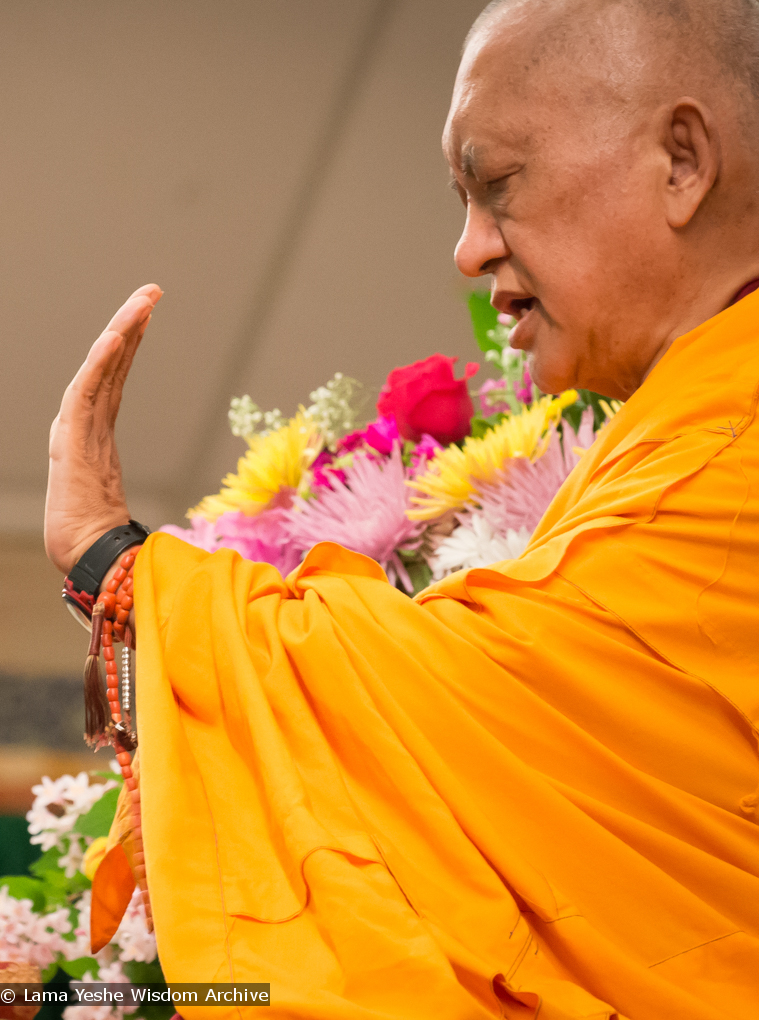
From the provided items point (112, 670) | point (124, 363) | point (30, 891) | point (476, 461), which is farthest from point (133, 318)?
point (30, 891)

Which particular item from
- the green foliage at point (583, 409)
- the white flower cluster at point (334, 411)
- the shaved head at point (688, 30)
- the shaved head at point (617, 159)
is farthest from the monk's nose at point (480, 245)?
the white flower cluster at point (334, 411)

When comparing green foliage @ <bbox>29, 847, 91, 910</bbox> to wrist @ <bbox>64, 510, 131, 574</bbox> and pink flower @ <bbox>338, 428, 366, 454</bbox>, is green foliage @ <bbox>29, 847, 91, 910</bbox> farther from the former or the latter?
pink flower @ <bbox>338, 428, 366, 454</bbox>

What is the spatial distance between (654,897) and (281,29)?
2.28m

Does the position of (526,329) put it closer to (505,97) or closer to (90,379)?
(505,97)

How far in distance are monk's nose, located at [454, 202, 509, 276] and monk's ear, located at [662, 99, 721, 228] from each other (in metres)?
0.15

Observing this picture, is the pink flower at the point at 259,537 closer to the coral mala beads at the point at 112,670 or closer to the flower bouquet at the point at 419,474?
the flower bouquet at the point at 419,474

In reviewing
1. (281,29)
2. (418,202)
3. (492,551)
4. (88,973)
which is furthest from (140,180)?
(88,973)

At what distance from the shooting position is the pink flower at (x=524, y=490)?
3.29 feet

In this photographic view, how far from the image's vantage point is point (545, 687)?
65 centimetres

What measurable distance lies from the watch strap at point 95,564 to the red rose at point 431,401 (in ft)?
1.57

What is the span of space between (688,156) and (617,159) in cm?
6

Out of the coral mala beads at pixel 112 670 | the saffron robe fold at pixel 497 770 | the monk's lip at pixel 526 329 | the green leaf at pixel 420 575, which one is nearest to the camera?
the saffron robe fold at pixel 497 770

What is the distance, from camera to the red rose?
1.15 meters

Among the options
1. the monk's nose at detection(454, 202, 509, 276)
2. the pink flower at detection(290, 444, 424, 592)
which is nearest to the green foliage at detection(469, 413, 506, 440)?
the pink flower at detection(290, 444, 424, 592)
